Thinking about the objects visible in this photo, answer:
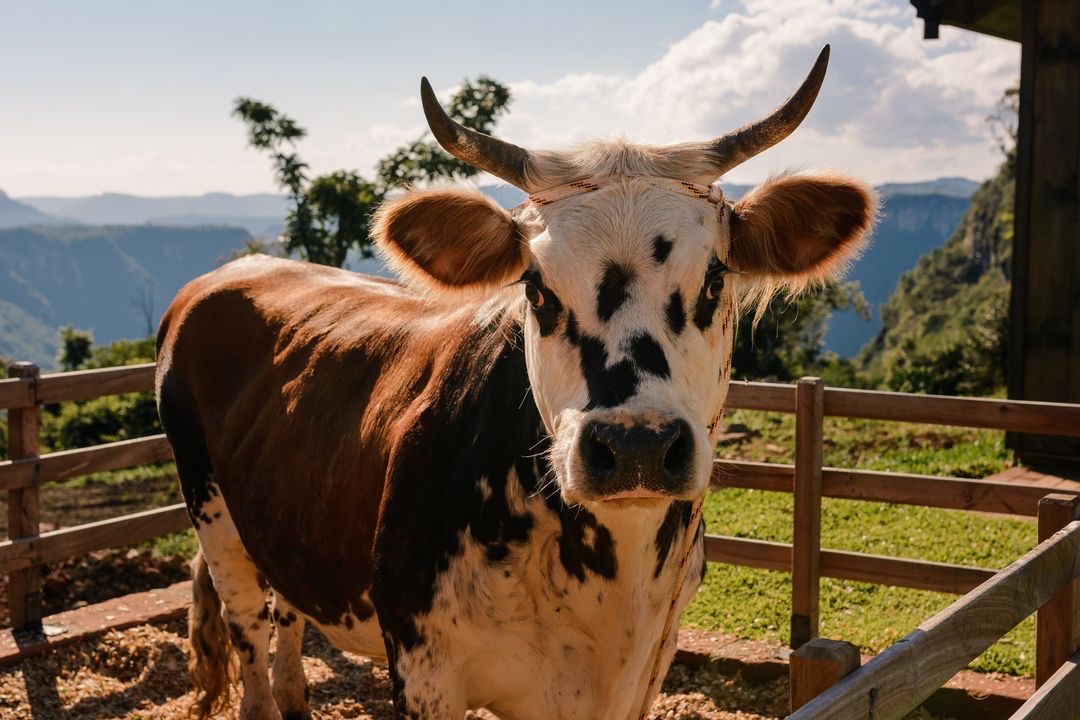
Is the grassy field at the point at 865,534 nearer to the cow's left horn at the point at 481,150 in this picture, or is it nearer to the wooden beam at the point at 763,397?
the wooden beam at the point at 763,397

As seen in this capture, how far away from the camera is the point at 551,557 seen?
2.85m

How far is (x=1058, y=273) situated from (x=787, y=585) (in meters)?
3.59

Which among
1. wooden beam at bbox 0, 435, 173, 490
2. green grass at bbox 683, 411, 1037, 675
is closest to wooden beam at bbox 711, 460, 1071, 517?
green grass at bbox 683, 411, 1037, 675

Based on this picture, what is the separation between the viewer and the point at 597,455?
90.7 inches

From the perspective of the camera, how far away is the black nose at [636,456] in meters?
2.23

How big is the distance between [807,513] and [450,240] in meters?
2.70

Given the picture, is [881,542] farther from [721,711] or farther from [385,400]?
[385,400]

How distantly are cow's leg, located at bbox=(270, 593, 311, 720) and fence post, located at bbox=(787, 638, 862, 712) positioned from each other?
10.7ft

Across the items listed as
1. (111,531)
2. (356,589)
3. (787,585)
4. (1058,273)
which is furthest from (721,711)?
(1058,273)

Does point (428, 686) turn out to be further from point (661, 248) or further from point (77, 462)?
point (77, 462)

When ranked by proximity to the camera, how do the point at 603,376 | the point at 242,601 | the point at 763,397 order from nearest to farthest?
the point at 603,376, the point at 242,601, the point at 763,397

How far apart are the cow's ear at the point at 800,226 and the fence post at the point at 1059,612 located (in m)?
0.93

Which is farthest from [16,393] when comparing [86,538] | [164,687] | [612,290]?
[612,290]

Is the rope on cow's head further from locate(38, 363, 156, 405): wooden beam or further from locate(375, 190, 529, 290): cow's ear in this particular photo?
locate(38, 363, 156, 405): wooden beam
